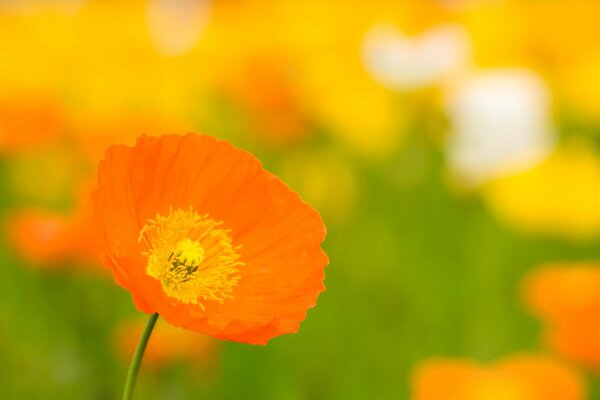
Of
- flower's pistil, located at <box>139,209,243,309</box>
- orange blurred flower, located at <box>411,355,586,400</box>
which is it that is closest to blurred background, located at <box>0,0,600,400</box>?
orange blurred flower, located at <box>411,355,586,400</box>

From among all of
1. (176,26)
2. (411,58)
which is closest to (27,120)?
(411,58)

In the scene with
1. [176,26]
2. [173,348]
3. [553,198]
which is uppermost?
[176,26]

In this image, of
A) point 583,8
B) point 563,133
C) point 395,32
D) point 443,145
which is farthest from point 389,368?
point 583,8

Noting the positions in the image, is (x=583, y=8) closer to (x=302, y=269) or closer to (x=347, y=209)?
(x=347, y=209)

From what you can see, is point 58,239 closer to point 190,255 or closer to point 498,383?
point 498,383

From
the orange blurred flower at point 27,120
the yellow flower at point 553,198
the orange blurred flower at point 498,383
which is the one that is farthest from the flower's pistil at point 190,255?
the yellow flower at point 553,198

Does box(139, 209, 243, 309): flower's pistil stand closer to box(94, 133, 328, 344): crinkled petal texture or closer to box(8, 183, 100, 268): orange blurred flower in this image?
box(94, 133, 328, 344): crinkled petal texture

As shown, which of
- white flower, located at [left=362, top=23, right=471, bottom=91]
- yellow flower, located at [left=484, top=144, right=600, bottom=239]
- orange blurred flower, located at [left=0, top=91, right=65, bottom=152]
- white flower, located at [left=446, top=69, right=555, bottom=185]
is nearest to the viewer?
orange blurred flower, located at [left=0, top=91, right=65, bottom=152]
